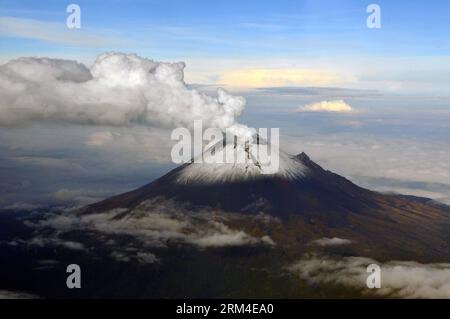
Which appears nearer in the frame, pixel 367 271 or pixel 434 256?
pixel 367 271

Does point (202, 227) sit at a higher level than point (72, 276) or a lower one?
higher

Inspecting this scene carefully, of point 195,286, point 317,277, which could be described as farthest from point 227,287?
point 317,277

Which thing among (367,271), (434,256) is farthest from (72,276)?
(434,256)

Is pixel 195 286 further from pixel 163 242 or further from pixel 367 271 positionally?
pixel 367 271

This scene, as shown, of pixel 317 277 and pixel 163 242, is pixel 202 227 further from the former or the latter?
pixel 317 277

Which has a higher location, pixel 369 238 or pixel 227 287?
pixel 369 238
